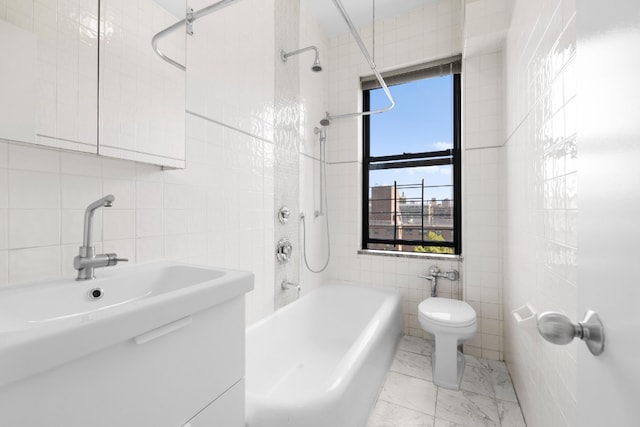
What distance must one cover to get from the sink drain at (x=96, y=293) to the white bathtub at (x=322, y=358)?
0.64 meters

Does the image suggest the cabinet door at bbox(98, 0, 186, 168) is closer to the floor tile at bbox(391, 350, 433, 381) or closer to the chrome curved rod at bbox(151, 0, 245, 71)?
the chrome curved rod at bbox(151, 0, 245, 71)

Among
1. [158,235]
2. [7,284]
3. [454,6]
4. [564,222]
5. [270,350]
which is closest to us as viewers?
[7,284]

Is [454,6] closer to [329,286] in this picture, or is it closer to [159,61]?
[159,61]

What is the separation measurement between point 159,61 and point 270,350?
5.49 ft

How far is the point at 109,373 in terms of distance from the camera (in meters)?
0.58

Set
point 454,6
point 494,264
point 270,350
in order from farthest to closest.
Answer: point 454,6, point 494,264, point 270,350

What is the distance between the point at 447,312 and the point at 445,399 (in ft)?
1.69

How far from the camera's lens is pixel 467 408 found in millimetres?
1648

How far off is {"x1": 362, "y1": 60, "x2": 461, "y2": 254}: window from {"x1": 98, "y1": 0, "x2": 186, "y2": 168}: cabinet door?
2037mm

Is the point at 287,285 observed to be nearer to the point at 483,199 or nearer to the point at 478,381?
the point at 478,381

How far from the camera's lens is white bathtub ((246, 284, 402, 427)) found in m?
1.07

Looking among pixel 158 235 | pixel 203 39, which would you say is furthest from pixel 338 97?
pixel 158 235

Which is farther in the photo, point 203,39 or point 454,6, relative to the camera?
point 454,6

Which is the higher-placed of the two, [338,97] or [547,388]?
[338,97]
